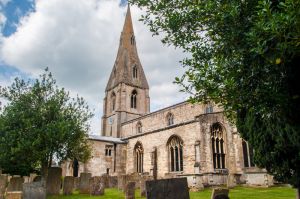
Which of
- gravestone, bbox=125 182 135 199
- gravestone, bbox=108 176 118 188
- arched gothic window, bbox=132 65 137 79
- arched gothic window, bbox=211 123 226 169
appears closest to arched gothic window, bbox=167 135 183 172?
arched gothic window, bbox=211 123 226 169

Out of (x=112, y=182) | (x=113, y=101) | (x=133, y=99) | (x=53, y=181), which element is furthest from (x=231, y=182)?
(x=113, y=101)

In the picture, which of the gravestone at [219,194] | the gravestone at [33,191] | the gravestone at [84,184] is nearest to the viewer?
the gravestone at [219,194]

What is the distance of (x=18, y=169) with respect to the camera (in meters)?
20.1

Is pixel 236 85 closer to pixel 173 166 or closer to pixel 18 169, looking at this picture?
pixel 18 169

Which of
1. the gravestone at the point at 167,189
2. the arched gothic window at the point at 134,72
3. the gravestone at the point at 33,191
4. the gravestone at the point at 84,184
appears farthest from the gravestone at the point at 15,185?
the arched gothic window at the point at 134,72

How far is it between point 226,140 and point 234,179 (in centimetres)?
472

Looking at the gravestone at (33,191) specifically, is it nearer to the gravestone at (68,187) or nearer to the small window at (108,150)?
the gravestone at (68,187)

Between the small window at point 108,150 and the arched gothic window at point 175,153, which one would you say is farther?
the small window at point 108,150

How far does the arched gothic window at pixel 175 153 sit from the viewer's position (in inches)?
1019

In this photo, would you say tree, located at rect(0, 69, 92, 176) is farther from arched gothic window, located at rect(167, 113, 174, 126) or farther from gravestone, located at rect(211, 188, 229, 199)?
arched gothic window, located at rect(167, 113, 174, 126)

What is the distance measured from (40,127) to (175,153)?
564 inches

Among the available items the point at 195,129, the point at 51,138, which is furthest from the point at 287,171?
the point at 195,129

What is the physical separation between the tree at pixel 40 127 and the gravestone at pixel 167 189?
947 cm

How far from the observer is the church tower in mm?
42031
